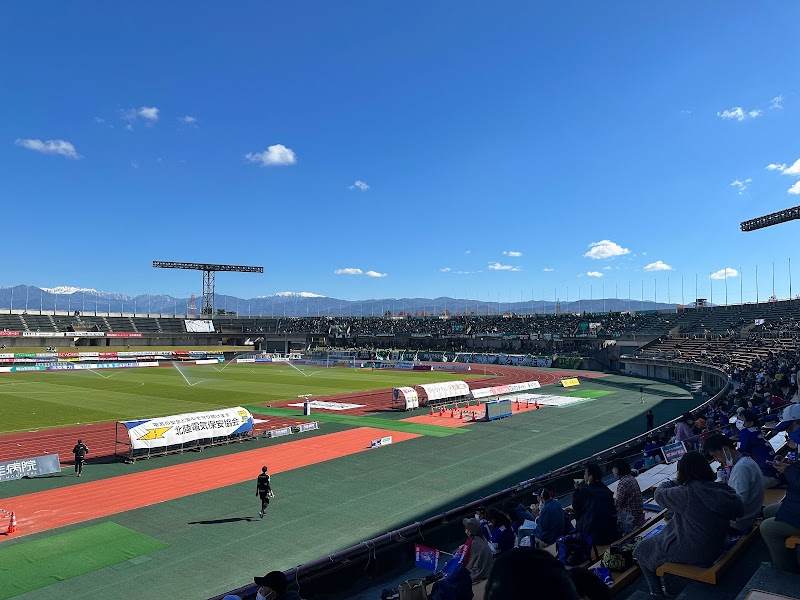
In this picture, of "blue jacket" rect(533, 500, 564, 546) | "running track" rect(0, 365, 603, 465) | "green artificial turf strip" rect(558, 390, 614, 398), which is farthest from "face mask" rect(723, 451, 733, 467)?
"green artificial turf strip" rect(558, 390, 614, 398)

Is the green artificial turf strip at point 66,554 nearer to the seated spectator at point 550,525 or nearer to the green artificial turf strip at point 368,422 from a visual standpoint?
the seated spectator at point 550,525

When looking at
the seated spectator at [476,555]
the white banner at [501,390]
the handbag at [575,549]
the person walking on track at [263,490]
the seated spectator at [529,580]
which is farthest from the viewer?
the white banner at [501,390]

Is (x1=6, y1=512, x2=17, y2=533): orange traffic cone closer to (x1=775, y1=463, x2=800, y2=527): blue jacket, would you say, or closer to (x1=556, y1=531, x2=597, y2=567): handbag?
(x1=556, y1=531, x2=597, y2=567): handbag

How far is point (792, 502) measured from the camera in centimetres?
618

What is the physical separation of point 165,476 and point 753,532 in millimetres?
22222

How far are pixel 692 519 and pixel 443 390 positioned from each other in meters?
37.3

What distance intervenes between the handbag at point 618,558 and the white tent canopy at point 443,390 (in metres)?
34.2

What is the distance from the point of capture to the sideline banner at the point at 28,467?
22.5 m

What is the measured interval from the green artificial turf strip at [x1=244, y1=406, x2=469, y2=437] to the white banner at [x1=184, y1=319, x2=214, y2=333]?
100758 mm

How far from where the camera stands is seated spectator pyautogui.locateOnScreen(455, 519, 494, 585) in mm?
8391

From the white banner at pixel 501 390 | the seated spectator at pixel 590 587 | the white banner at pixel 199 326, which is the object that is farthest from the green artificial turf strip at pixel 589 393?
the white banner at pixel 199 326

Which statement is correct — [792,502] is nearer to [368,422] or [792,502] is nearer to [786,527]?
[786,527]

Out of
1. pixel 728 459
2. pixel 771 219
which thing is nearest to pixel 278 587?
pixel 728 459

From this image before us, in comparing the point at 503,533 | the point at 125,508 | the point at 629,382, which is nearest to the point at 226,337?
the point at 629,382
